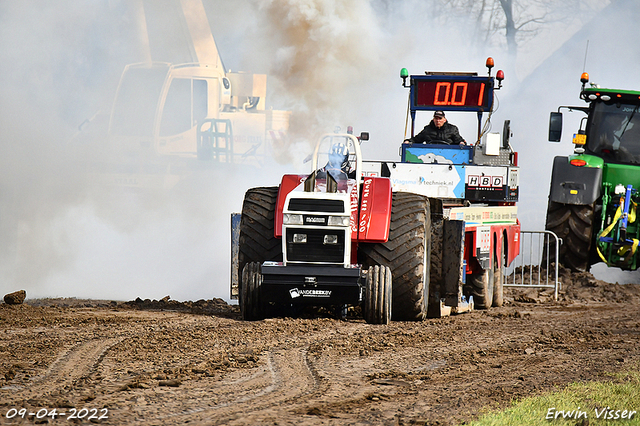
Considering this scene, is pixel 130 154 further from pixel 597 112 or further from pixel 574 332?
pixel 574 332

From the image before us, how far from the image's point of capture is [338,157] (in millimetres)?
8281

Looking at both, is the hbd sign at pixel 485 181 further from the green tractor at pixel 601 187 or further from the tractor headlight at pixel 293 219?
the tractor headlight at pixel 293 219

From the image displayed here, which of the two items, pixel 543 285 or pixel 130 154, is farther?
pixel 130 154

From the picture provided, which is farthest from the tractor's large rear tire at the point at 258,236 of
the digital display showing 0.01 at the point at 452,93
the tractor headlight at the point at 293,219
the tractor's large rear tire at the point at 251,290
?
the digital display showing 0.01 at the point at 452,93

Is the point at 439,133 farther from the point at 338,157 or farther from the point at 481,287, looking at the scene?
the point at 338,157

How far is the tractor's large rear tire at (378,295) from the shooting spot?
24.2 feet

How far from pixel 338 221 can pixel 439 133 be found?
177 inches

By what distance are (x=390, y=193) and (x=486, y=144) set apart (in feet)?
11.6

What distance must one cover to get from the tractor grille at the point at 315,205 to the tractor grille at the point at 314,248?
0.65 ft

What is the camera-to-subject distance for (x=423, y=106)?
38.2 ft

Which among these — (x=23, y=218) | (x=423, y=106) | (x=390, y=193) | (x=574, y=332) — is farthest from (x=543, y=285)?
(x=23, y=218)

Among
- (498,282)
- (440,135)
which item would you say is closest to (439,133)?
(440,135)

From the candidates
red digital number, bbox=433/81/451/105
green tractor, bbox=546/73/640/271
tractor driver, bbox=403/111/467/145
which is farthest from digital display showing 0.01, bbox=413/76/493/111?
green tractor, bbox=546/73/640/271

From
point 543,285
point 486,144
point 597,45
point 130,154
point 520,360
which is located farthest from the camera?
point 597,45
